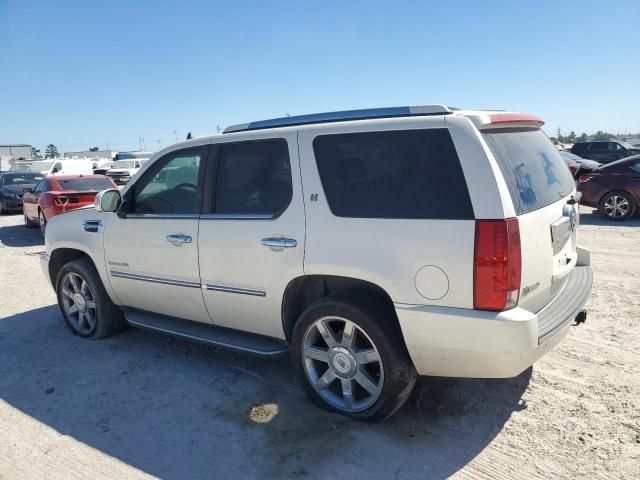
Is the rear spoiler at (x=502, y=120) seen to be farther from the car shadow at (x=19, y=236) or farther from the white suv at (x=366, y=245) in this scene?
the car shadow at (x=19, y=236)

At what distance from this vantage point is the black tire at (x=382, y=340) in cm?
308

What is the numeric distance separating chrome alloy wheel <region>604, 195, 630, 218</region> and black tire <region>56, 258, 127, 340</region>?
10.3 m

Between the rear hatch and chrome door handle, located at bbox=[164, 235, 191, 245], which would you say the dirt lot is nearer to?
the rear hatch

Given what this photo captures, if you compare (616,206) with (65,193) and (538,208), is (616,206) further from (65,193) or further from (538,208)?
(65,193)

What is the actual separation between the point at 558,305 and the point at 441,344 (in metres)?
0.98

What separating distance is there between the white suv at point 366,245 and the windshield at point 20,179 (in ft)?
54.2

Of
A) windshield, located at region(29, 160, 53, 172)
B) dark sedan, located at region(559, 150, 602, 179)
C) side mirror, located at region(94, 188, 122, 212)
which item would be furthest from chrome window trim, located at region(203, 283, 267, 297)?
windshield, located at region(29, 160, 53, 172)

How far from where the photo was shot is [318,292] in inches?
139

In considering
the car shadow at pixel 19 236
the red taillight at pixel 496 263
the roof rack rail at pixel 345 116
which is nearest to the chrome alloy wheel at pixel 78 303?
the roof rack rail at pixel 345 116

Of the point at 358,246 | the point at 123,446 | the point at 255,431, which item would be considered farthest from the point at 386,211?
the point at 123,446

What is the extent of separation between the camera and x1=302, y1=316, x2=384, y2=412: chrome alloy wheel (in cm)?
324

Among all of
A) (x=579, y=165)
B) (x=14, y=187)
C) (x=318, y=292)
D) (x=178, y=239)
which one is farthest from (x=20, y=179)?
(x=318, y=292)

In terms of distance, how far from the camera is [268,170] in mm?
3658

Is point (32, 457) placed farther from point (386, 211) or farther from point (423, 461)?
point (386, 211)
